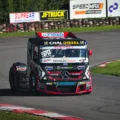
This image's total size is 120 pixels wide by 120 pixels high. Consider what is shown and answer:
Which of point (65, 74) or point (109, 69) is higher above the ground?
point (65, 74)

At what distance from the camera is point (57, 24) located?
4806cm

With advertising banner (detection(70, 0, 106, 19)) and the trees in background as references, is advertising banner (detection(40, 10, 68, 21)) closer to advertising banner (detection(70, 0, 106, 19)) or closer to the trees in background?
advertising banner (detection(70, 0, 106, 19))

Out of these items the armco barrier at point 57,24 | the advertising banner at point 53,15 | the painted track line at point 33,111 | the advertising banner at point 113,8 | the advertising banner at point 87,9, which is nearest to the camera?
the painted track line at point 33,111

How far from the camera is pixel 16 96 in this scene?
17.5m

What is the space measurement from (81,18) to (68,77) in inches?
1334

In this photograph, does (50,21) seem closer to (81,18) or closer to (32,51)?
(81,18)

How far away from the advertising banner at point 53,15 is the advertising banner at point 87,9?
2.68 feet

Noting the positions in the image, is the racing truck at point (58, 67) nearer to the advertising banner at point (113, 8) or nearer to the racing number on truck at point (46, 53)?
the racing number on truck at point (46, 53)

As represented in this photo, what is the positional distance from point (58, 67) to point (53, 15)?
32409 millimetres

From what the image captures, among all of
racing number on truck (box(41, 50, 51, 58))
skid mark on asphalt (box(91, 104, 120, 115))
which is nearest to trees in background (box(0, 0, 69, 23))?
racing number on truck (box(41, 50, 51, 58))

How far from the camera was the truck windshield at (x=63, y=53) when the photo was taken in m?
17.4

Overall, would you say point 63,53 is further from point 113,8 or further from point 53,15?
point 113,8

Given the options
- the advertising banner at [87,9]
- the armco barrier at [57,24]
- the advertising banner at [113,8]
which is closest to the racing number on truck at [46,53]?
the armco barrier at [57,24]

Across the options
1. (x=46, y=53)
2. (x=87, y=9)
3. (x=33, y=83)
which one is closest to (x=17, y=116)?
(x=33, y=83)
